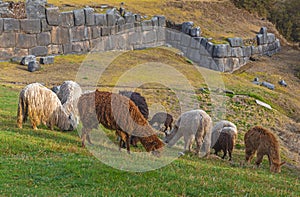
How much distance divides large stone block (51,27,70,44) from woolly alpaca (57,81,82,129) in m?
13.8

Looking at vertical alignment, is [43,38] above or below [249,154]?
above

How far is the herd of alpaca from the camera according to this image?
12539 mm

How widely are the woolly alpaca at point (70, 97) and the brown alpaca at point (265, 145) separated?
5.49 meters

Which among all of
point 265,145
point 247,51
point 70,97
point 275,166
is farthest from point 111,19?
point 275,166

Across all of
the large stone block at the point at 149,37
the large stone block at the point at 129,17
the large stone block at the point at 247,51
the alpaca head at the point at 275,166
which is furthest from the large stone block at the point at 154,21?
the alpaca head at the point at 275,166

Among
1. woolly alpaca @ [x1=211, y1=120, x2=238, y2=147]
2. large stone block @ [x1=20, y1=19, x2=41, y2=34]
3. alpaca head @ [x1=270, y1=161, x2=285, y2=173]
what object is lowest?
alpaca head @ [x1=270, y1=161, x2=285, y2=173]

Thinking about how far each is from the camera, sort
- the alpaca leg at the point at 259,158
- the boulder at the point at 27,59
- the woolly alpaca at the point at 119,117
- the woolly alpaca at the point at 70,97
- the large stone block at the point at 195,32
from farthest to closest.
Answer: the large stone block at the point at 195,32, the boulder at the point at 27,59, the woolly alpaca at the point at 70,97, the alpaca leg at the point at 259,158, the woolly alpaca at the point at 119,117

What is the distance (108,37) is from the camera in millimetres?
33906

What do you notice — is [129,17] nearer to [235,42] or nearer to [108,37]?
[108,37]

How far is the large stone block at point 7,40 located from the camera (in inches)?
1118

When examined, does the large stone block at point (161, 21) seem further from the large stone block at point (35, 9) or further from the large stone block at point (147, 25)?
the large stone block at point (35, 9)

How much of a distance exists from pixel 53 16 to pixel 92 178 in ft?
73.3

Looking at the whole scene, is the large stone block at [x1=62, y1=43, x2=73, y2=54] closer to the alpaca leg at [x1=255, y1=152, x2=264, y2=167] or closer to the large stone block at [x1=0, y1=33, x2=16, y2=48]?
the large stone block at [x1=0, y1=33, x2=16, y2=48]

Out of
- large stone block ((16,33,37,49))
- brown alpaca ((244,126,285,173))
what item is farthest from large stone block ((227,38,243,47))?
brown alpaca ((244,126,285,173))
